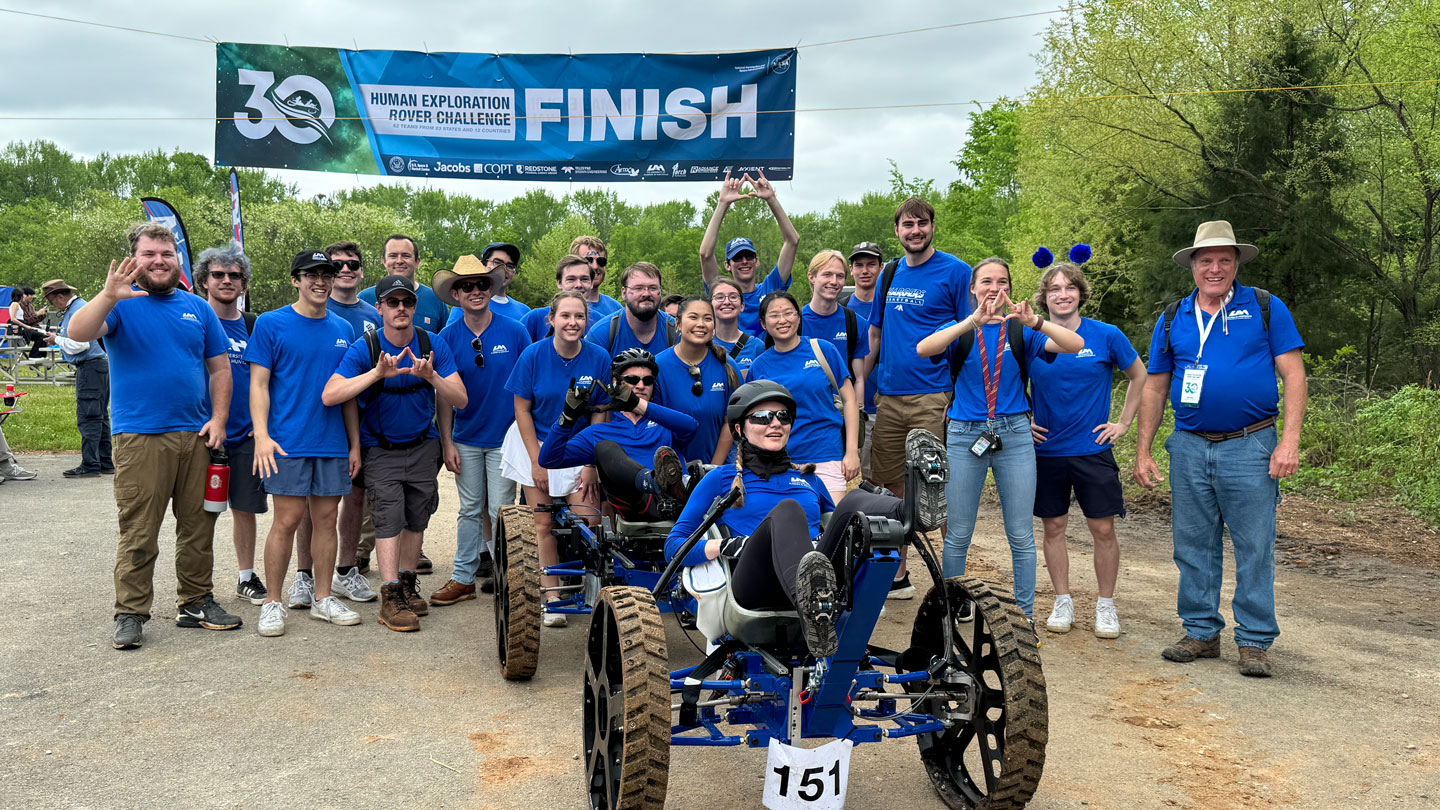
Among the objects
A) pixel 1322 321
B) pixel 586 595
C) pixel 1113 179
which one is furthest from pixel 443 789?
pixel 1113 179

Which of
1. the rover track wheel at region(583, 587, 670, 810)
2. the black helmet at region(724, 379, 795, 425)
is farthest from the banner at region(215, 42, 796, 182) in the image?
the rover track wheel at region(583, 587, 670, 810)

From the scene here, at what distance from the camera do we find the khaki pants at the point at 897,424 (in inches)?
266

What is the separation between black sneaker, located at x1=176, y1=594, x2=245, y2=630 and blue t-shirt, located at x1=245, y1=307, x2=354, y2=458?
1131 millimetres

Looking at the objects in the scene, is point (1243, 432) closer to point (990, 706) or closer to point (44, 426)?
point (990, 706)

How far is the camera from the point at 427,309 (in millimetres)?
8086

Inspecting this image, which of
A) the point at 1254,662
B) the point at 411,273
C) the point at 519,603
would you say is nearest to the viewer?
the point at 519,603

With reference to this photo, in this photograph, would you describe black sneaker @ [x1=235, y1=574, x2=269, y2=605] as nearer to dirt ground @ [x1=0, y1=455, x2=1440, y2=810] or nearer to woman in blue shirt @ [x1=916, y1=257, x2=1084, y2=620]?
dirt ground @ [x1=0, y1=455, x2=1440, y2=810]

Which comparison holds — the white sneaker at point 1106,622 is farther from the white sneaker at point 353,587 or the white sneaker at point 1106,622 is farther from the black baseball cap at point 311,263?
the black baseball cap at point 311,263

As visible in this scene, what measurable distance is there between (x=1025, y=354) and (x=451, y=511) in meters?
6.84

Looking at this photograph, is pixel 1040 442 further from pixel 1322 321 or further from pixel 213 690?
pixel 1322 321

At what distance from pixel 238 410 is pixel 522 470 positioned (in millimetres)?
2002

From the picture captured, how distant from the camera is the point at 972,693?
3734 millimetres

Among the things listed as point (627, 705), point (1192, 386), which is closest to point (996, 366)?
point (1192, 386)

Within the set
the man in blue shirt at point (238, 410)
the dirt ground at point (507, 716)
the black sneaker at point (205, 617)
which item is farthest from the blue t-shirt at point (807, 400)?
the black sneaker at point (205, 617)
